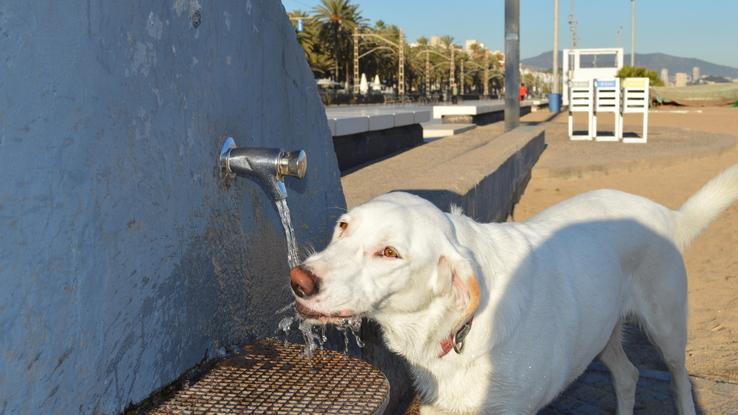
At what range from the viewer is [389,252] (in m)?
2.74

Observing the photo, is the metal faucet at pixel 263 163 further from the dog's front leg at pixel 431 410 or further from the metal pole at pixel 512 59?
the metal pole at pixel 512 59

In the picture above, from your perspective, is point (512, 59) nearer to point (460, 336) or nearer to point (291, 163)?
point (460, 336)

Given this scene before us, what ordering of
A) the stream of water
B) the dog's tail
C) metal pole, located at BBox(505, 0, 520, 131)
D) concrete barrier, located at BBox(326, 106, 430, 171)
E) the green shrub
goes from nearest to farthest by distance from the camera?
the stream of water → the dog's tail → concrete barrier, located at BBox(326, 106, 430, 171) → metal pole, located at BBox(505, 0, 520, 131) → the green shrub

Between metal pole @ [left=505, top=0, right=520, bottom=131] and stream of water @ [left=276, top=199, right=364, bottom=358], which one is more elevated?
metal pole @ [left=505, top=0, right=520, bottom=131]

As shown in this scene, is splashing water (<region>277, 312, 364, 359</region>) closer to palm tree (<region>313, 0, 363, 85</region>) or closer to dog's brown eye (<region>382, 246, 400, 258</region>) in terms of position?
dog's brown eye (<region>382, 246, 400, 258</region>)

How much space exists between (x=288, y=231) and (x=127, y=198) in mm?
905

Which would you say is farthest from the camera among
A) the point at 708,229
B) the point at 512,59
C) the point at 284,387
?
the point at 512,59

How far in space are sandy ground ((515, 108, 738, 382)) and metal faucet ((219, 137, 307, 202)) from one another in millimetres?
3465

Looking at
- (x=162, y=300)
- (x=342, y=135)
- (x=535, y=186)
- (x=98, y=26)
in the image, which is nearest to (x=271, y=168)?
(x=162, y=300)

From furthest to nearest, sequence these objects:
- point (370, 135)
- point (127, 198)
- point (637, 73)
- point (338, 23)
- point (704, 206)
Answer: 1. point (338, 23)
2. point (637, 73)
3. point (370, 135)
4. point (704, 206)
5. point (127, 198)

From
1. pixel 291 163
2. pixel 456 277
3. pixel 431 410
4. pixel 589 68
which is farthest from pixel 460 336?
pixel 589 68

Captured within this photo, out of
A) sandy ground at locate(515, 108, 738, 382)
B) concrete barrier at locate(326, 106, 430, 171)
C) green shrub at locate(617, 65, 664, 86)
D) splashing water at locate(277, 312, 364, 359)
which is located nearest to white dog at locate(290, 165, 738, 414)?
splashing water at locate(277, 312, 364, 359)

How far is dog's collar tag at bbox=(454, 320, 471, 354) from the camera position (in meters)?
2.92

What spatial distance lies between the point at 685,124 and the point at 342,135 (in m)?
21.4
